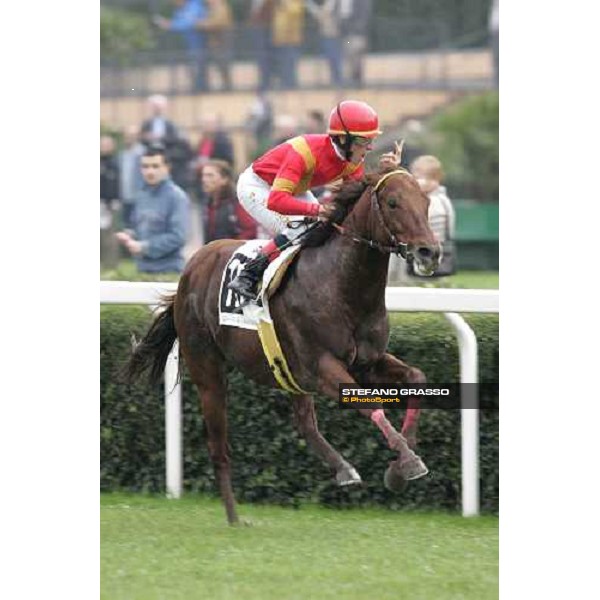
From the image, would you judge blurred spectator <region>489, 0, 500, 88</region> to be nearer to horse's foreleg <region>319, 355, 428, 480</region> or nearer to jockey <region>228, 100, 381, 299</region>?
jockey <region>228, 100, 381, 299</region>

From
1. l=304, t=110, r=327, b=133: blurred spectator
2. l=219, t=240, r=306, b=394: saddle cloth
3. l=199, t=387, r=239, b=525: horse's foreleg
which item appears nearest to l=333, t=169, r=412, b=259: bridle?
l=219, t=240, r=306, b=394: saddle cloth

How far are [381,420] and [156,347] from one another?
59.7 inches

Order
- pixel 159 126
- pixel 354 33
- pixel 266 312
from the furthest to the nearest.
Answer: pixel 354 33 < pixel 159 126 < pixel 266 312

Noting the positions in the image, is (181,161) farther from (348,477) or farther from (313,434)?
(348,477)

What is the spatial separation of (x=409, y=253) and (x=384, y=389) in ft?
1.87

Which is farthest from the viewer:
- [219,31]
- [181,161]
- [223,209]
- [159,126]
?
[219,31]

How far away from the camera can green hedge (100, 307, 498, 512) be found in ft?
20.3

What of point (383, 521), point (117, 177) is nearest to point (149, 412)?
point (383, 521)

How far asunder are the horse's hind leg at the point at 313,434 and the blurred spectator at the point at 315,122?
324 cm

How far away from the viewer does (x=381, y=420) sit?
5160 millimetres

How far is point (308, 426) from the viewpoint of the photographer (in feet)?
19.2

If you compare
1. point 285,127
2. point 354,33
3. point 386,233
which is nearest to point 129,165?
point 285,127
